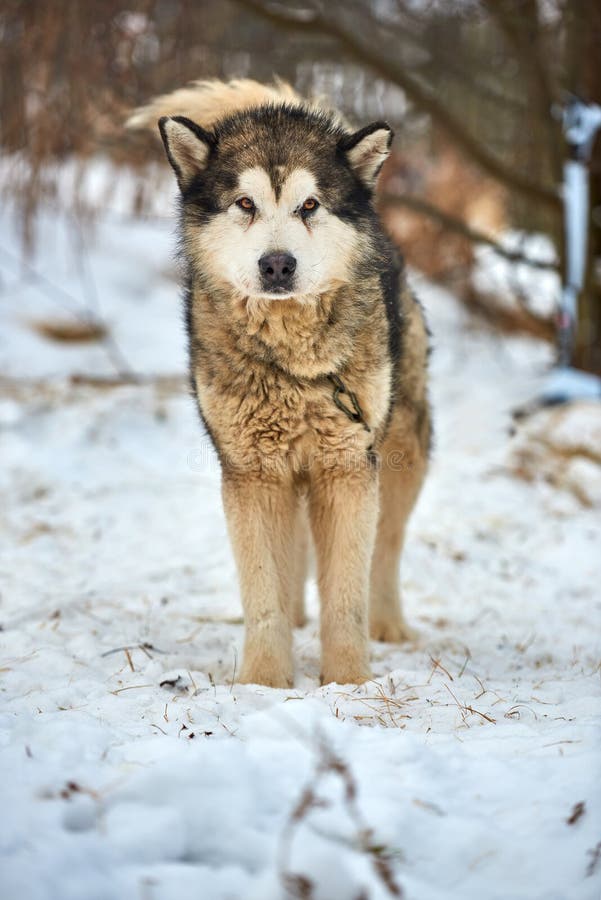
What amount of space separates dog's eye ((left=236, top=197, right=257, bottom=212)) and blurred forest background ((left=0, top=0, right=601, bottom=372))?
10.5ft

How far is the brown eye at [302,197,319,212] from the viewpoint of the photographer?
11.1 ft

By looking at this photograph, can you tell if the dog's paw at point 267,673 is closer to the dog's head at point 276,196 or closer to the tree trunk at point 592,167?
the dog's head at point 276,196

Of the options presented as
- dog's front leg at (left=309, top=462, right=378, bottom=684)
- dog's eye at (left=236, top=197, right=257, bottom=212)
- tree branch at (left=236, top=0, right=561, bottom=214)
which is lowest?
dog's front leg at (left=309, top=462, right=378, bottom=684)

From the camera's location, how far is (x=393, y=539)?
446cm

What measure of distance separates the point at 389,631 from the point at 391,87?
581 cm

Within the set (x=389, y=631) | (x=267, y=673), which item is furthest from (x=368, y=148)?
(x=389, y=631)

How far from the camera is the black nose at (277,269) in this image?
319 cm

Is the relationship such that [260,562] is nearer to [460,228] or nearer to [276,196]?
[276,196]

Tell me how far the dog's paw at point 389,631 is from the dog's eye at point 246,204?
7.25 feet

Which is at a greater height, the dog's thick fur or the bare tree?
the bare tree

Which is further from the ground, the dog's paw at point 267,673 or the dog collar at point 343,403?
the dog collar at point 343,403

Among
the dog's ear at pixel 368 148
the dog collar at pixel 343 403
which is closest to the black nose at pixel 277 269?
the dog collar at pixel 343 403

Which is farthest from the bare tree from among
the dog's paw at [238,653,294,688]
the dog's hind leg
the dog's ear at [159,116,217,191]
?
the dog's paw at [238,653,294,688]

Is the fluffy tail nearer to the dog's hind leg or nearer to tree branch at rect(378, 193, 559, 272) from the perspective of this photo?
the dog's hind leg
